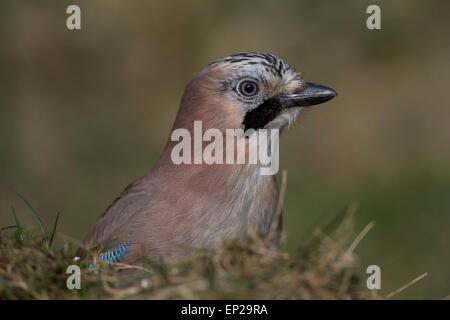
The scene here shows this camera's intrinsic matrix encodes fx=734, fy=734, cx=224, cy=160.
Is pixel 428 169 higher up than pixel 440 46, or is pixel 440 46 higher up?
pixel 440 46

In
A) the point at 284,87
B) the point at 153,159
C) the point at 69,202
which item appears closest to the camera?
the point at 284,87

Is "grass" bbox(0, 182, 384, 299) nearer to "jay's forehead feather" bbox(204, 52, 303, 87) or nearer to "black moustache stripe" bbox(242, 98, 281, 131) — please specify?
"black moustache stripe" bbox(242, 98, 281, 131)

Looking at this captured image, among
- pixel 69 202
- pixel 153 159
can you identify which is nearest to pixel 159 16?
pixel 153 159

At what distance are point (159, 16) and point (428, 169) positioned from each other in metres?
3.77

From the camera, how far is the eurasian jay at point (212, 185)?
11.4 feet

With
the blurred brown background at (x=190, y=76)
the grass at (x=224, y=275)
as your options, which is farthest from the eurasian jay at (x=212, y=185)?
the blurred brown background at (x=190, y=76)

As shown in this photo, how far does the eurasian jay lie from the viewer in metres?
3.47

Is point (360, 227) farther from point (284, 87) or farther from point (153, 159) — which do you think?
point (284, 87)

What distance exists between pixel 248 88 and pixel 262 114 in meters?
0.16

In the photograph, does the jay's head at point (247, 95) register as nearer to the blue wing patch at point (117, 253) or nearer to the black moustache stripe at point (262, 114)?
the black moustache stripe at point (262, 114)
